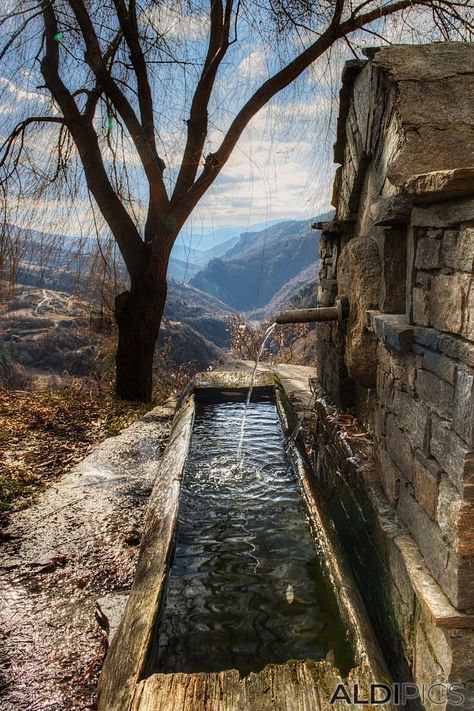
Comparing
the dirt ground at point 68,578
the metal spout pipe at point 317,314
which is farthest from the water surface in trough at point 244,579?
the metal spout pipe at point 317,314

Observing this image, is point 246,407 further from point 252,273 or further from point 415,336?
point 252,273

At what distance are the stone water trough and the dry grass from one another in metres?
1.24

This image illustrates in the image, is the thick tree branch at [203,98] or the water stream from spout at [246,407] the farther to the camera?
the thick tree branch at [203,98]

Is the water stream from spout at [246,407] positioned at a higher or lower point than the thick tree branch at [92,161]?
lower

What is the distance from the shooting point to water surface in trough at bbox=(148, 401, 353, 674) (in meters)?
1.80

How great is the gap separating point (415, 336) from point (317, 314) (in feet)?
4.86

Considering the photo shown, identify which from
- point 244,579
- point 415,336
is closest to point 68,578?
point 244,579

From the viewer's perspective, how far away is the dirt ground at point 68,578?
1.83 metres

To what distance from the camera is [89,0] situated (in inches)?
203

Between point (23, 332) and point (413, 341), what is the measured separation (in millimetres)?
14228

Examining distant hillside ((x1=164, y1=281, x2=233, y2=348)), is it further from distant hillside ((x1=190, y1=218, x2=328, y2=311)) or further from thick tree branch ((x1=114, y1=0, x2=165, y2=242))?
distant hillside ((x1=190, y1=218, x2=328, y2=311))

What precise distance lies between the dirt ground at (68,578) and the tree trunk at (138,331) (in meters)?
2.20

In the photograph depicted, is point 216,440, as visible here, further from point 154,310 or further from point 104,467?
point 154,310

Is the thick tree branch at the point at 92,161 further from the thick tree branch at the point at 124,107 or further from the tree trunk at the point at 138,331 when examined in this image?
the thick tree branch at the point at 124,107
